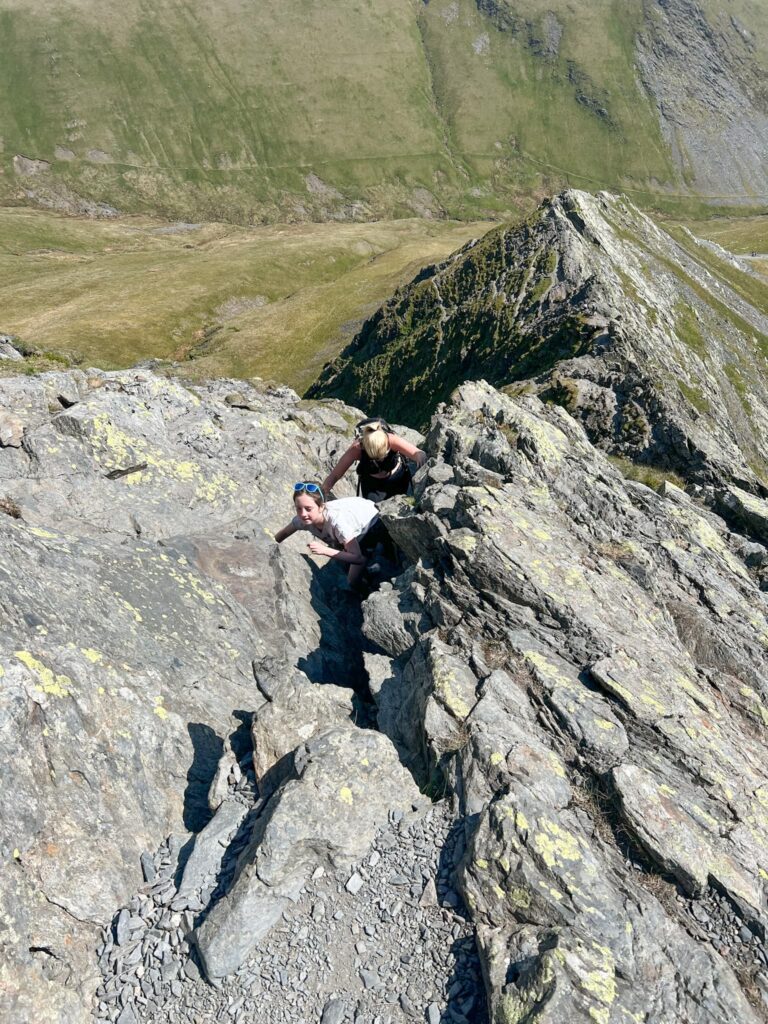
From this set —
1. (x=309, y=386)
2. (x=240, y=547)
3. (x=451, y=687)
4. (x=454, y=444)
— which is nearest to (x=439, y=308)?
(x=309, y=386)

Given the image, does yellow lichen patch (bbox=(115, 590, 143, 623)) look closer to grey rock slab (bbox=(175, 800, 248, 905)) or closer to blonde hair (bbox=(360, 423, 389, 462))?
grey rock slab (bbox=(175, 800, 248, 905))

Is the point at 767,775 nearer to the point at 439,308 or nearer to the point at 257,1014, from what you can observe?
the point at 257,1014

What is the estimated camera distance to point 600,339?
4344 centimetres

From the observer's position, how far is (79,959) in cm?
962

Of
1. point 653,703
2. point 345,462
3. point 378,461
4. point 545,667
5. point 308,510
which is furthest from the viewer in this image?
point 378,461

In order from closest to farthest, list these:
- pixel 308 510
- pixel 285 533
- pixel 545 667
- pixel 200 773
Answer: pixel 200 773, pixel 545 667, pixel 308 510, pixel 285 533

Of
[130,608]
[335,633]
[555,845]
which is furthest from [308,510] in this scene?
[555,845]

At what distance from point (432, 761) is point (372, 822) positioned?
1.62 m

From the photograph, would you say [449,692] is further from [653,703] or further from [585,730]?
[653,703]

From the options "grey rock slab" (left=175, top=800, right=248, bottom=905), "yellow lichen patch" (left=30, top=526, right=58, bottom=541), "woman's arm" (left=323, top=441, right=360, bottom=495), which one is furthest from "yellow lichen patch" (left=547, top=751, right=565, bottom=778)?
"yellow lichen patch" (left=30, top=526, right=58, bottom=541)

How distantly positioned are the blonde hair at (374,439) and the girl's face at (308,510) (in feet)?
7.70

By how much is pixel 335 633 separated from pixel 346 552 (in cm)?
237

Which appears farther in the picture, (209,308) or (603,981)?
(209,308)

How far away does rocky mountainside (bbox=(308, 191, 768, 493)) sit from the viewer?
38062 millimetres
